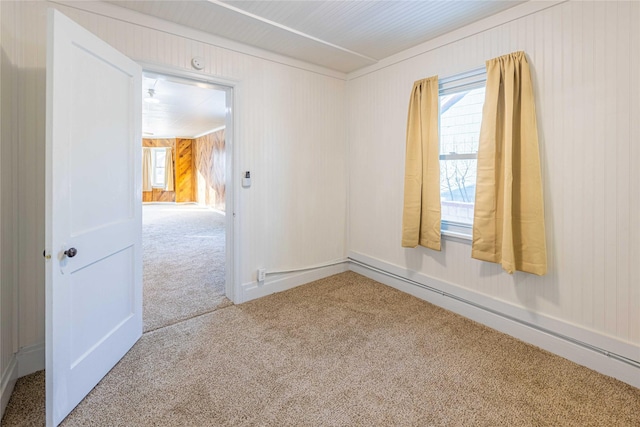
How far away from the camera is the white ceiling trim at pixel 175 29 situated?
2.12 meters

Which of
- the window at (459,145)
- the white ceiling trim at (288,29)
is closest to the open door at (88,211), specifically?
the white ceiling trim at (288,29)

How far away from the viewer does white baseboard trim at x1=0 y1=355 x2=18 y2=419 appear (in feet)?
5.10

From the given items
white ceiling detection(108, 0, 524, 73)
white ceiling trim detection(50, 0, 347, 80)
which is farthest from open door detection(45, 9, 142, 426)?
white ceiling detection(108, 0, 524, 73)

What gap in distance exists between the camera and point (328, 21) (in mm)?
2457

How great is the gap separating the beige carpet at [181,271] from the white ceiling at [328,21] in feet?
8.11

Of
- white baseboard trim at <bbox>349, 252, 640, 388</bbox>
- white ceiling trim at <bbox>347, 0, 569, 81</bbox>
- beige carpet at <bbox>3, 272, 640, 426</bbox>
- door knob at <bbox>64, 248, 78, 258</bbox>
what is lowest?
beige carpet at <bbox>3, 272, 640, 426</bbox>

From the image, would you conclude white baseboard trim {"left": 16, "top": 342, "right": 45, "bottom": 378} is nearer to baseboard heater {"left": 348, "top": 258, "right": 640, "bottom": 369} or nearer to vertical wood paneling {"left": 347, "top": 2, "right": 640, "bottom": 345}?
baseboard heater {"left": 348, "top": 258, "right": 640, "bottom": 369}

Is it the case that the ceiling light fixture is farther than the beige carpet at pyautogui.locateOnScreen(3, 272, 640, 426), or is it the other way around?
the ceiling light fixture

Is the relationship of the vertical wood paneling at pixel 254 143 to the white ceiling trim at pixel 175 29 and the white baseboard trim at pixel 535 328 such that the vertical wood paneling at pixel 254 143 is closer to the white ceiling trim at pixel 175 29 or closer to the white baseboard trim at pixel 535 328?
the white ceiling trim at pixel 175 29

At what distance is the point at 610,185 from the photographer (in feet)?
6.09

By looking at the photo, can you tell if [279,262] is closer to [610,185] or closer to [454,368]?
[454,368]

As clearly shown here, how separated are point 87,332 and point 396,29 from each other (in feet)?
10.3

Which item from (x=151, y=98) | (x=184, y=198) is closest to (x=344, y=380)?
(x=151, y=98)

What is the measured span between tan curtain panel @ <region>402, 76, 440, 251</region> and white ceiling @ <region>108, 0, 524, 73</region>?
48cm
